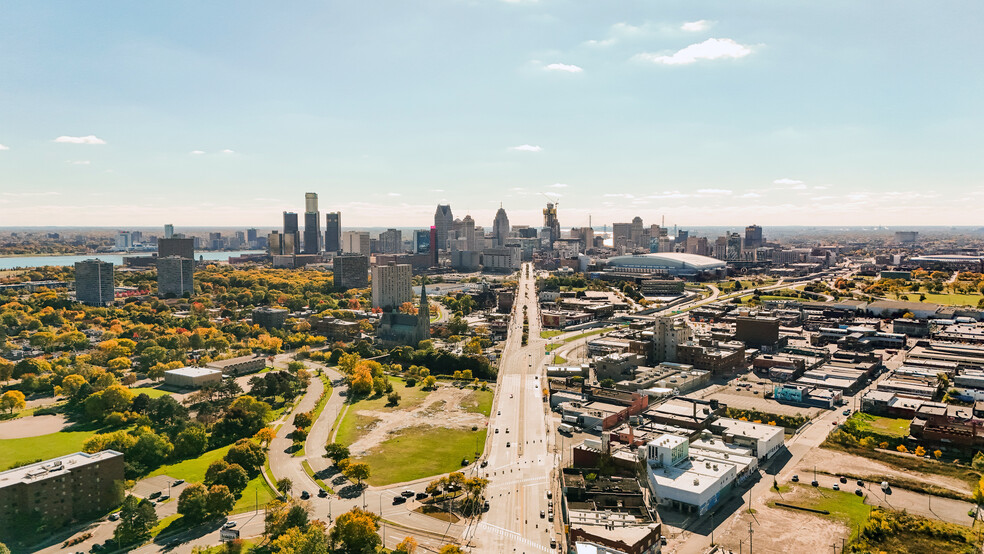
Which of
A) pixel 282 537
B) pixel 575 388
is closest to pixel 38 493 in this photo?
pixel 282 537

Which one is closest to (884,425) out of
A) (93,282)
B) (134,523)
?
(134,523)

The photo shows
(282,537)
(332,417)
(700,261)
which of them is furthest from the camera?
(700,261)

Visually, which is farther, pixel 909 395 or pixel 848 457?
pixel 909 395

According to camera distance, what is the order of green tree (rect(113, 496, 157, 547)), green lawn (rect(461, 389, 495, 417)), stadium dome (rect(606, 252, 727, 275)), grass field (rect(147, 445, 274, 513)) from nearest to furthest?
green tree (rect(113, 496, 157, 547))
grass field (rect(147, 445, 274, 513))
green lawn (rect(461, 389, 495, 417))
stadium dome (rect(606, 252, 727, 275))

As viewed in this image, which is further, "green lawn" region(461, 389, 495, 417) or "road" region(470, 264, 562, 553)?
"green lawn" region(461, 389, 495, 417)

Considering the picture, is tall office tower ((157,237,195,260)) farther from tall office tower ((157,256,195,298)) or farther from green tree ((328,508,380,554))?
green tree ((328,508,380,554))

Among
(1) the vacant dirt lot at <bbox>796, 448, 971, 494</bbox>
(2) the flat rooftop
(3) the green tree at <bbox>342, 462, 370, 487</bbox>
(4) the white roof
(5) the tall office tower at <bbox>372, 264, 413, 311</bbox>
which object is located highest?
(5) the tall office tower at <bbox>372, 264, 413, 311</bbox>

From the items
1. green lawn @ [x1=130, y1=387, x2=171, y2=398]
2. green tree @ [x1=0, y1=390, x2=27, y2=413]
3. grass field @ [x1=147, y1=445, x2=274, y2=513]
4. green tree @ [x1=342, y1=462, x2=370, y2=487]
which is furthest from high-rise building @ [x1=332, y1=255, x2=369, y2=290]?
green tree @ [x1=342, y1=462, x2=370, y2=487]

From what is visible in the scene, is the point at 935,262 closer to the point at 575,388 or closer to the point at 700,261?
the point at 700,261
